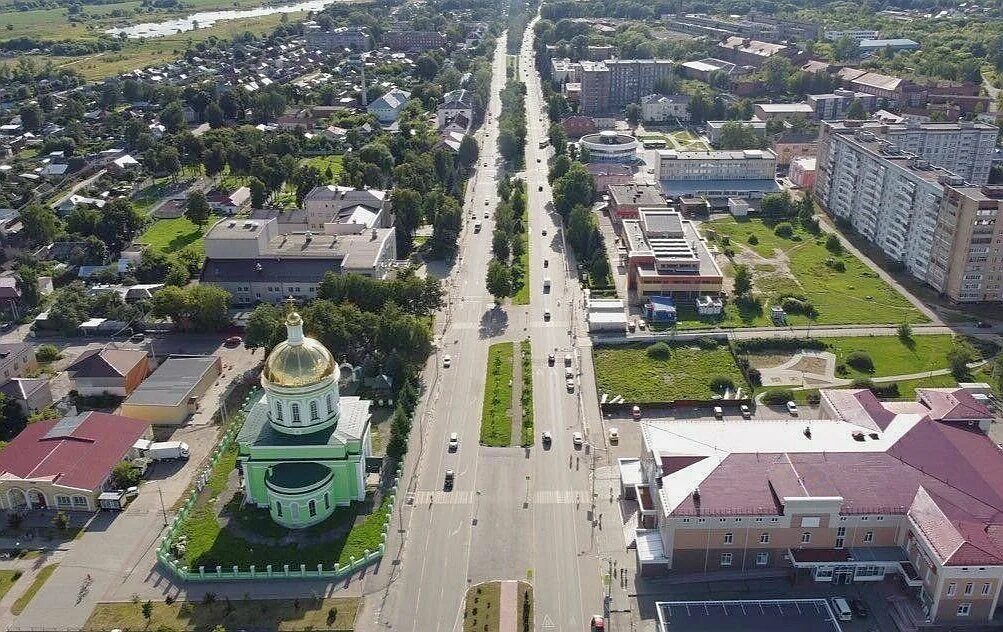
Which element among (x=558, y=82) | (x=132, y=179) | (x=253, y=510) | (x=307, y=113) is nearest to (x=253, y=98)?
(x=307, y=113)

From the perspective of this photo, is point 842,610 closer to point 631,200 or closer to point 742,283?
point 742,283

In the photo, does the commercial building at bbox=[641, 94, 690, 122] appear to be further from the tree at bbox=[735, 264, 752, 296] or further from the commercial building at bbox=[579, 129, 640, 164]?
the tree at bbox=[735, 264, 752, 296]

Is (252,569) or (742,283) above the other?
(742,283)

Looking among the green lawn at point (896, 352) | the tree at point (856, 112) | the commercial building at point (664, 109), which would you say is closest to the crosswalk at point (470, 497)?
the green lawn at point (896, 352)

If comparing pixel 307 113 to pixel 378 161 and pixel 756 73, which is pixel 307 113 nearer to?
pixel 378 161

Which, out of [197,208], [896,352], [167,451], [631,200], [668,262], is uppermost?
[197,208]

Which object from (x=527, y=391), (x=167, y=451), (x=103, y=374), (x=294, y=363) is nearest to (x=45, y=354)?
(x=103, y=374)
